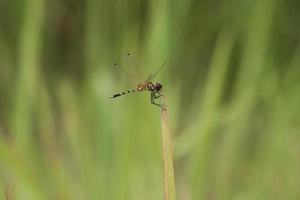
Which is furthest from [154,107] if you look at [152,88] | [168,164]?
[168,164]

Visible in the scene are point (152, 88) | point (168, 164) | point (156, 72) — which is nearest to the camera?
point (168, 164)

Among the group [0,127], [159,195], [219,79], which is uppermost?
[0,127]

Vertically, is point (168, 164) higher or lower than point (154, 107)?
lower

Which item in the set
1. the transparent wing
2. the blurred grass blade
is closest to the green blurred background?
the transparent wing

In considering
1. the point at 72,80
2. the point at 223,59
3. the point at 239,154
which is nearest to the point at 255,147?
the point at 239,154

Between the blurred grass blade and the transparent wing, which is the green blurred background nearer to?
the transparent wing

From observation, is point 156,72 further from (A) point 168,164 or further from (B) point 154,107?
(A) point 168,164

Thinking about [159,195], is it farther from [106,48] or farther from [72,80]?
[72,80]

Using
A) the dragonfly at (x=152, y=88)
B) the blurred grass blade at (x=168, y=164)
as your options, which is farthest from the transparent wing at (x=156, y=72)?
the blurred grass blade at (x=168, y=164)
